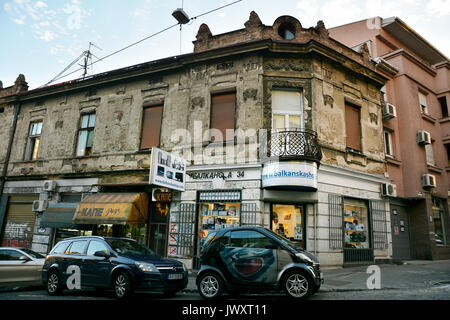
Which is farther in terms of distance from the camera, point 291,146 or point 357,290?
point 291,146

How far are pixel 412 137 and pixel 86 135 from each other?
16628 millimetres

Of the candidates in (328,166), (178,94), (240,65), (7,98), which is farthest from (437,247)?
(7,98)

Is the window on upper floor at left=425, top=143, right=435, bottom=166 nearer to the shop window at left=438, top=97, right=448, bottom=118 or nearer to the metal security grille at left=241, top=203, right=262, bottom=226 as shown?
the shop window at left=438, top=97, right=448, bottom=118

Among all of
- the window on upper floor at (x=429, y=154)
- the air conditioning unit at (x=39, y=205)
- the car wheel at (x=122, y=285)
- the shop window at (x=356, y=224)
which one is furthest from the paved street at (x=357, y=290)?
the window on upper floor at (x=429, y=154)

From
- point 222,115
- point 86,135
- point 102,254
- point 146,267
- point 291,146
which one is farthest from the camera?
point 86,135

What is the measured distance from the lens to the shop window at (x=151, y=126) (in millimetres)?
14555

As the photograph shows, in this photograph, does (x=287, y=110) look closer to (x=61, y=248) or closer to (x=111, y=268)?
(x=111, y=268)

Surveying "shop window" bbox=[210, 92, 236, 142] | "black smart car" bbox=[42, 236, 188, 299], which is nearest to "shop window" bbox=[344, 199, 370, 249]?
"shop window" bbox=[210, 92, 236, 142]

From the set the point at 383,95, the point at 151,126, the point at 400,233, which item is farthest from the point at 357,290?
the point at 383,95

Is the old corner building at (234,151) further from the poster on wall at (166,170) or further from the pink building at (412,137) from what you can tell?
the pink building at (412,137)

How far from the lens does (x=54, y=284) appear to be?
8781 mm

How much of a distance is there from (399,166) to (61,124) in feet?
58.5

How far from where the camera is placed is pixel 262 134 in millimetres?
12125

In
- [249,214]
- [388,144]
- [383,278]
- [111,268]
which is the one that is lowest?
[383,278]
